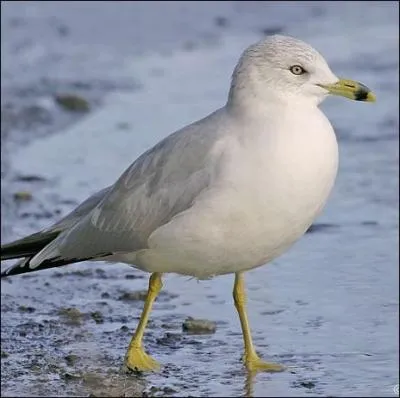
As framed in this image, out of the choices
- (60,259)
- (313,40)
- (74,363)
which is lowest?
(74,363)

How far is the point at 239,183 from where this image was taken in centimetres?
624

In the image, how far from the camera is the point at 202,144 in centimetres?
645

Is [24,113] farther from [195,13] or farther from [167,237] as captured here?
[167,237]

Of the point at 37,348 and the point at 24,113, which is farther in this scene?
the point at 24,113

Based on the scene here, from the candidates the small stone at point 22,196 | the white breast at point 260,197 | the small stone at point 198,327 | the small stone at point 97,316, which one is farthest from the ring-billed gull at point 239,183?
the small stone at point 22,196

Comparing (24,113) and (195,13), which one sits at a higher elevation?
(195,13)

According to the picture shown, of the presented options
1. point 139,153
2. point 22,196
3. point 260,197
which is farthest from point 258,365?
point 139,153

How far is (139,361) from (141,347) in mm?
131

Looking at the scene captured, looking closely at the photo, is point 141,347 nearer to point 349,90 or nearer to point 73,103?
point 349,90

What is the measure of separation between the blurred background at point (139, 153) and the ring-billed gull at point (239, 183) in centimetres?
31

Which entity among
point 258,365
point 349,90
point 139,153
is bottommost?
point 258,365

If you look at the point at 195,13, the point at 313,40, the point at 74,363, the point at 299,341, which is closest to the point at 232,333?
the point at 299,341

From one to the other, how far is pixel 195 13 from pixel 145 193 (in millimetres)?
9475


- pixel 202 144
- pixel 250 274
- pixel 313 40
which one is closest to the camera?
pixel 202 144
